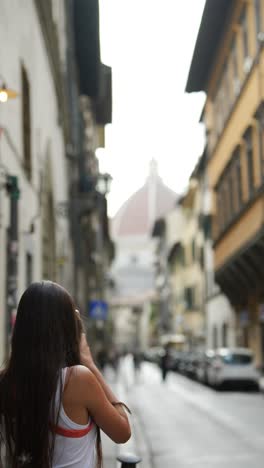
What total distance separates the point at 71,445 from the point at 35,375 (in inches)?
11.1

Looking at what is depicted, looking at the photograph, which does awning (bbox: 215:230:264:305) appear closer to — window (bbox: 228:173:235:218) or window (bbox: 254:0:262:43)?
window (bbox: 228:173:235:218)

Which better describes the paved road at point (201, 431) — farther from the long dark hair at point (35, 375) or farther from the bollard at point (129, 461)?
the long dark hair at point (35, 375)

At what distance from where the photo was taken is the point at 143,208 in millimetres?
165375

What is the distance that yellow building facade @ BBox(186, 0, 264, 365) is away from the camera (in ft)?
91.8

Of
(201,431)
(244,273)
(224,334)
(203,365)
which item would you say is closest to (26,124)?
(201,431)

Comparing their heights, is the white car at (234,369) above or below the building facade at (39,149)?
below

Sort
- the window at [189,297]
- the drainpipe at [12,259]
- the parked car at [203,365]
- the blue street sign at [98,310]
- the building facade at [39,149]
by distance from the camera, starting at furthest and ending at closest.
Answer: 1. the window at [189,297]
2. the parked car at [203,365]
3. the blue street sign at [98,310]
4. the building facade at [39,149]
5. the drainpipe at [12,259]

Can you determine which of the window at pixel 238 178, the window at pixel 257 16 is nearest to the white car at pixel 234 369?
the window at pixel 238 178

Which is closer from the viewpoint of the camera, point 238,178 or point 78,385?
point 78,385

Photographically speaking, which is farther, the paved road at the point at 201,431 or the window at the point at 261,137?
the window at the point at 261,137

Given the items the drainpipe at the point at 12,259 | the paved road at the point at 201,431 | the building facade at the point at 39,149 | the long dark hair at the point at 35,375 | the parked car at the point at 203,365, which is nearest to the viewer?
the long dark hair at the point at 35,375

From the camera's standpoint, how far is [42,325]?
3283 millimetres

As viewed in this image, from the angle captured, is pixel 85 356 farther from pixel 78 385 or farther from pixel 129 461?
pixel 129 461

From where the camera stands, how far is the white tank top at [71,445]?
10.7ft
